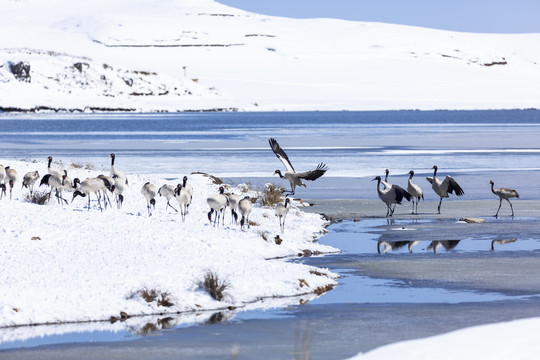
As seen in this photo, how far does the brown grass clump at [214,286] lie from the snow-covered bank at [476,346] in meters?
4.90

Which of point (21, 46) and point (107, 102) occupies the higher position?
point (21, 46)

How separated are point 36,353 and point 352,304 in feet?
15.4

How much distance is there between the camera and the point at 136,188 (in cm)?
2492

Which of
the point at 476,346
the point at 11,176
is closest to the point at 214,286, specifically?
the point at 476,346

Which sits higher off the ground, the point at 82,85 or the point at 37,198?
the point at 82,85

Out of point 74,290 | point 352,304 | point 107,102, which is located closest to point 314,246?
point 352,304

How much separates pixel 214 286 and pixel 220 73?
526 feet

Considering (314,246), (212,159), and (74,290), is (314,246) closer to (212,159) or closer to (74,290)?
(74,290)

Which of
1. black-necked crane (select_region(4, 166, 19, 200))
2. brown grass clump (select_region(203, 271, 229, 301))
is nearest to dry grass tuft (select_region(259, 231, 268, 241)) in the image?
brown grass clump (select_region(203, 271, 229, 301))

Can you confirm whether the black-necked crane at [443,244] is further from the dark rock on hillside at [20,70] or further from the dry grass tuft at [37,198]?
the dark rock on hillside at [20,70]

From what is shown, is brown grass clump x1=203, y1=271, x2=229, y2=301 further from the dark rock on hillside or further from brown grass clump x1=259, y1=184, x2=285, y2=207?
the dark rock on hillside

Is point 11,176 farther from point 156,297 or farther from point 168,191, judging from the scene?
point 156,297

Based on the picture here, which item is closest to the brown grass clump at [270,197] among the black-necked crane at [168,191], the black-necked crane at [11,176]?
the black-necked crane at [168,191]

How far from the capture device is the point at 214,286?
1424 cm
